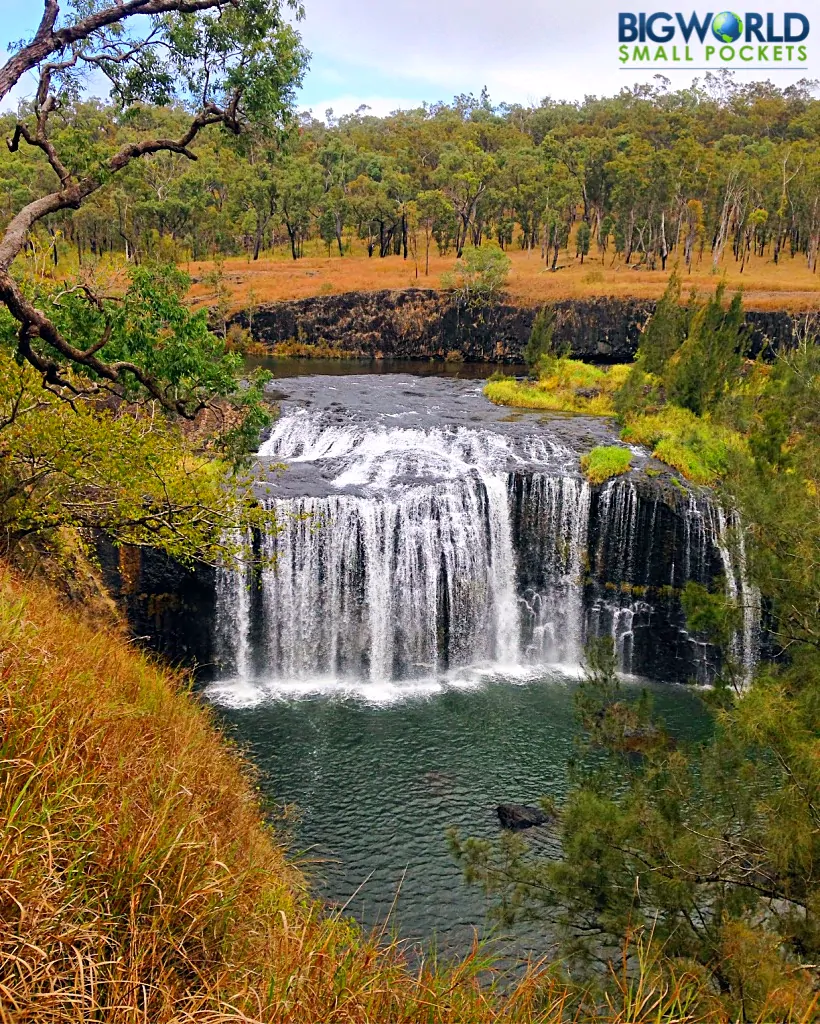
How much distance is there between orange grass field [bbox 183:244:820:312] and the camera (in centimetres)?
5322

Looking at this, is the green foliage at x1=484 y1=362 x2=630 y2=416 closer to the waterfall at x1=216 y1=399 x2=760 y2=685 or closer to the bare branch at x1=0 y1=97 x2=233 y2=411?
the waterfall at x1=216 y1=399 x2=760 y2=685

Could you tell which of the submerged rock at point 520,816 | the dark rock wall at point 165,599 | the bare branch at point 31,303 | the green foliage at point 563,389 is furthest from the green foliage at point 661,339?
the bare branch at point 31,303

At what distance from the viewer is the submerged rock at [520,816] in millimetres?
13867

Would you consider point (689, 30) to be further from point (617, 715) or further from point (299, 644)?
point (617, 715)

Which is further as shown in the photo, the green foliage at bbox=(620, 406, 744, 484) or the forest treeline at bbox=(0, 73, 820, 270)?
the forest treeline at bbox=(0, 73, 820, 270)

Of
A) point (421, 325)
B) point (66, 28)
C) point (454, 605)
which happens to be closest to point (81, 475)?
point (66, 28)

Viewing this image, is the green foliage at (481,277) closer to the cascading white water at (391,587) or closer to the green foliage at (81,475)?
the cascading white water at (391,587)

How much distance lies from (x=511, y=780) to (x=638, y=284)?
157ft

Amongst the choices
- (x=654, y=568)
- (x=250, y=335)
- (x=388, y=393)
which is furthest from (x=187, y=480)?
(x=250, y=335)

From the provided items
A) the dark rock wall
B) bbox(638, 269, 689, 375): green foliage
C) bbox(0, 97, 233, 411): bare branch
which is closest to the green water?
the dark rock wall

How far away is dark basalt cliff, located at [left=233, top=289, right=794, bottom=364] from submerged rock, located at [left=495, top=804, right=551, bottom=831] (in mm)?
42183

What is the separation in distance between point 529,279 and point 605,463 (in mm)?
39930

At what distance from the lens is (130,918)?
322cm

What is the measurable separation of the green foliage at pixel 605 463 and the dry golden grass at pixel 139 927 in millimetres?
18427
